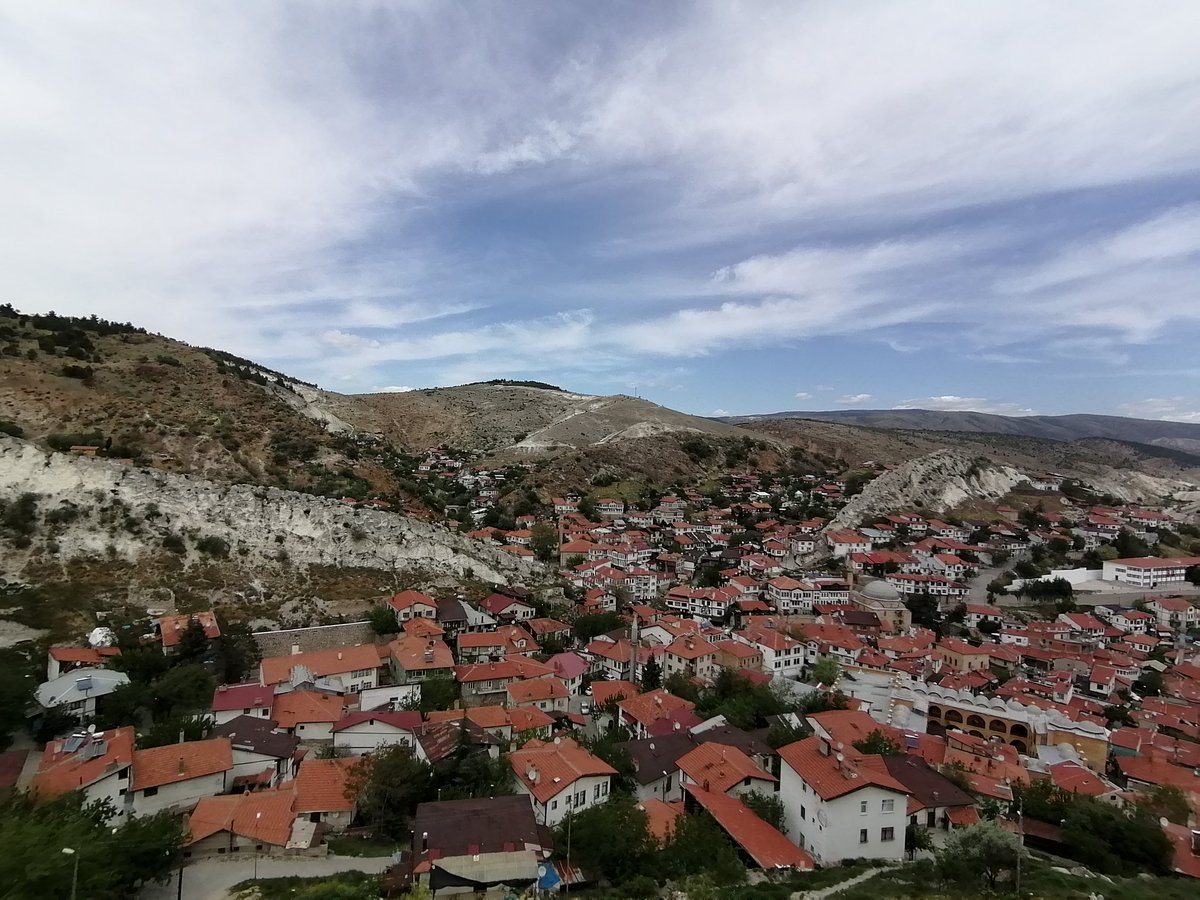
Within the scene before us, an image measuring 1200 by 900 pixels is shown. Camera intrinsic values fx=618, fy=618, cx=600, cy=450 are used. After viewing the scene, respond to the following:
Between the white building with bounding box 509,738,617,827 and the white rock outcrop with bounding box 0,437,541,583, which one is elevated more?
the white rock outcrop with bounding box 0,437,541,583

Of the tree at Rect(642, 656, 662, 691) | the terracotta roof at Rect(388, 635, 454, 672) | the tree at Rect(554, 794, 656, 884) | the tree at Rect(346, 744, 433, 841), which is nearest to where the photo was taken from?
the tree at Rect(554, 794, 656, 884)

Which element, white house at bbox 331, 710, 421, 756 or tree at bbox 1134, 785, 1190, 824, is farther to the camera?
white house at bbox 331, 710, 421, 756

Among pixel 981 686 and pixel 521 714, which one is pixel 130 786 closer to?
pixel 521 714

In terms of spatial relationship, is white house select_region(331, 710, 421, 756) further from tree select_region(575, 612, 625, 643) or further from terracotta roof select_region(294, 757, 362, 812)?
tree select_region(575, 612, 625, 643)

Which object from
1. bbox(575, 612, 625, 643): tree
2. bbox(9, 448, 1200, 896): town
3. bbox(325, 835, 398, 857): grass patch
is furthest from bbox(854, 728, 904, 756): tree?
bbox(575, 612, 625, 643): tree

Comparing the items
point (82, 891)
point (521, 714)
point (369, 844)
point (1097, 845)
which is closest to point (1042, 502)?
point (1097, 845)

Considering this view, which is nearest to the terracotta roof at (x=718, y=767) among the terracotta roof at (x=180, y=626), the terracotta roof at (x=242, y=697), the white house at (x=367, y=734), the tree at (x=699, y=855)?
the tree at (x=699, y=855)

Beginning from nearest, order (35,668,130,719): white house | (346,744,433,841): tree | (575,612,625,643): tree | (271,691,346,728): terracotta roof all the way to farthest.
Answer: (346,744,433,841): tree < (35,668,130,719): white house < (271,691,346,728): terracotta roof < (575,612,625,643): tree
